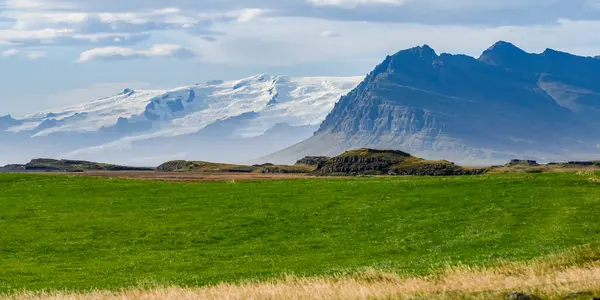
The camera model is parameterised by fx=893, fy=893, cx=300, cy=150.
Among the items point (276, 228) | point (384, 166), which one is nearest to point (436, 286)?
point (276, 228)

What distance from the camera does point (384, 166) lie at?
18550 centimetres

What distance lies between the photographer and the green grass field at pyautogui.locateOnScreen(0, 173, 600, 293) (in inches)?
1697

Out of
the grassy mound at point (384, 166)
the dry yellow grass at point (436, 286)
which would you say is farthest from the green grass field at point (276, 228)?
the grassy mound at point (384, 166)

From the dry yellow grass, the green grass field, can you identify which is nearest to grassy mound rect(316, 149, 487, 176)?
the green grass field

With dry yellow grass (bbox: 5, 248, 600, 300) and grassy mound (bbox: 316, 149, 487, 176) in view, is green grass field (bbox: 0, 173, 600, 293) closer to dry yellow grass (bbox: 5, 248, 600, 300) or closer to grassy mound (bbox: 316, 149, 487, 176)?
dry yellow grass (bbox: 5, 248, 600, 300)

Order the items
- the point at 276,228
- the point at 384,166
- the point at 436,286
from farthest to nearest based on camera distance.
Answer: the point at 384,166 → the point at 276,228 → the point at 436,286

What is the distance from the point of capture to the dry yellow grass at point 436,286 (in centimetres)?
2654

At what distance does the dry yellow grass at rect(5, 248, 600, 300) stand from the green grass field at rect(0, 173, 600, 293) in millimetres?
3609

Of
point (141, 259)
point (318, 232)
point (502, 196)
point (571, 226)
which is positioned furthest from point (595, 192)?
point (141, 259)

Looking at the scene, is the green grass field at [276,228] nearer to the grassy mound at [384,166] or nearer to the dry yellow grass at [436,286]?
the dry yellow grass at [436,286]

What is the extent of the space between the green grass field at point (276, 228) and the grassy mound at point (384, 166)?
9843 centimetres

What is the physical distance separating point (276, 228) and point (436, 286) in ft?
83.9

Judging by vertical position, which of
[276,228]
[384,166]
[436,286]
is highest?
[384,166]

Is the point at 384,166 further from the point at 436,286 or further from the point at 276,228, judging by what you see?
the point at 436,286
